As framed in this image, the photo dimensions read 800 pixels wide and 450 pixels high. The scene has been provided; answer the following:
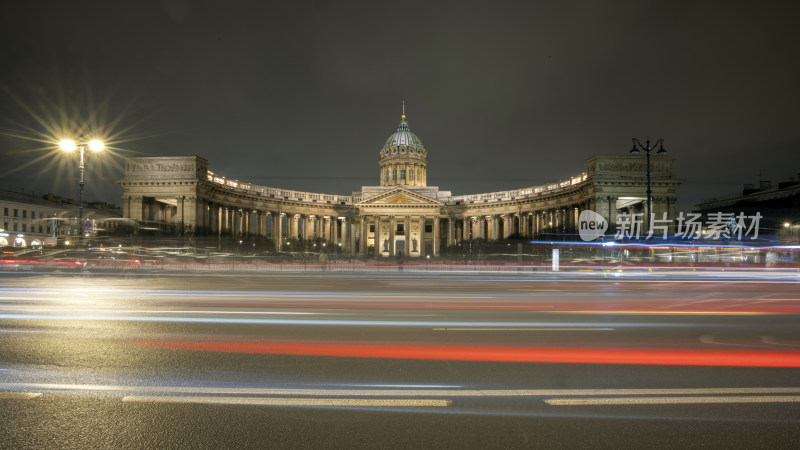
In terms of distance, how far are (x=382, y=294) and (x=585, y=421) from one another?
32.7ft

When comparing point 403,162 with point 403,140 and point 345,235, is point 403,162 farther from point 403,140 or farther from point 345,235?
point 345,235

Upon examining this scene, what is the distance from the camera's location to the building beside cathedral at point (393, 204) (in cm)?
5734

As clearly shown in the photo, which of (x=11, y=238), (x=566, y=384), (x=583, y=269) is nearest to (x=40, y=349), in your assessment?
(x=566, y=384)

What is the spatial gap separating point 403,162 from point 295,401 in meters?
92.6

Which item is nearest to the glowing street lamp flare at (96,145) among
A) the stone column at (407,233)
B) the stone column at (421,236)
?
the stone column at (407,233)

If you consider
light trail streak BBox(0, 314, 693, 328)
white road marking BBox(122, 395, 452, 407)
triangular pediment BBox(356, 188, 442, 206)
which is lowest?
light trail streak BBox(0, 314, 693, 328)

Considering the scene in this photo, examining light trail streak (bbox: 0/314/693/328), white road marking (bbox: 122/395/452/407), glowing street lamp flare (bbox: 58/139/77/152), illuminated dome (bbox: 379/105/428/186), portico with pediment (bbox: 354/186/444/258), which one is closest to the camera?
white road marking (bbox: 122/395/452/407)

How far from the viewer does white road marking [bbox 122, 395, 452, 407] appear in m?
4.80

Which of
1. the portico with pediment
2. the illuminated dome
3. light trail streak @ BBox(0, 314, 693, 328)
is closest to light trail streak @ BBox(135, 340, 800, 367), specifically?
light trail streak @ BBox(0, 314, 693, 328)

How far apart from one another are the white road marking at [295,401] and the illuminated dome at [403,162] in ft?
293

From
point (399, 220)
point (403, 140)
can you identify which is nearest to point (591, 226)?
point (399, 220)

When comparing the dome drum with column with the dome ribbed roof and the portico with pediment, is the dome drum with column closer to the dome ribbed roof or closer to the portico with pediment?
the dome ribbed roof

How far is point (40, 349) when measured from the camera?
7.16 meters

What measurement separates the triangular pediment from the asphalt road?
62261mm
